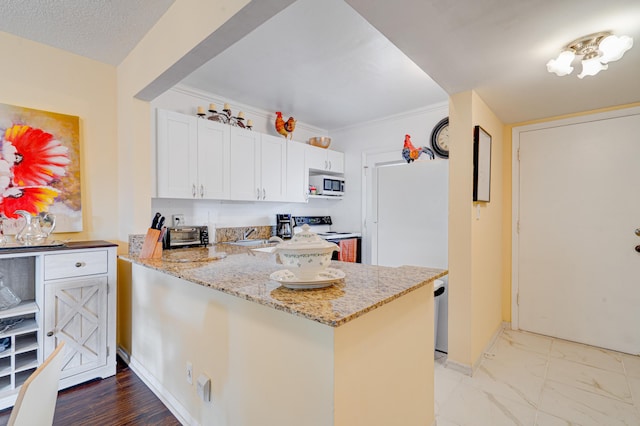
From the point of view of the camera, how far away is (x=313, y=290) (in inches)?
46.7

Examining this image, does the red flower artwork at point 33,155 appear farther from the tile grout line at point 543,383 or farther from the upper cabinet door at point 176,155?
the tile grout line at point 543,383

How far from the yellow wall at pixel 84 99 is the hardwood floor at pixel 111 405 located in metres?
1.09

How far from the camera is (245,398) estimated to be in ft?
4.17

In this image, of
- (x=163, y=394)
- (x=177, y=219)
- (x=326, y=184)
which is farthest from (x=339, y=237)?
(x=163, y=394)

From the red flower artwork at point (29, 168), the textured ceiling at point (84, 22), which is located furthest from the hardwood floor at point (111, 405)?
the textured ceiling at point (84, 22)

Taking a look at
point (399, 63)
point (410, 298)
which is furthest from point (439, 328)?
point (399, 63)

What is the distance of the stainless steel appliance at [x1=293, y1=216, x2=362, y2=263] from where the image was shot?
12.7 ft

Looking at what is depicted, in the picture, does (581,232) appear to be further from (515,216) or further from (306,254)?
(306,254)

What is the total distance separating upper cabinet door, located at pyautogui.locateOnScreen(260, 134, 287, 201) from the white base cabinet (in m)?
1.68

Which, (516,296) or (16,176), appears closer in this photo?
(16,176)

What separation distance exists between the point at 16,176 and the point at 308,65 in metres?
2.27

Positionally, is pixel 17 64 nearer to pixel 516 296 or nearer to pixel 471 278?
pixel 471 278

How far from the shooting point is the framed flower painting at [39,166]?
202cm

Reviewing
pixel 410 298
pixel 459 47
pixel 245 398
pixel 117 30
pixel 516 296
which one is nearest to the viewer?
pixel 245 398
